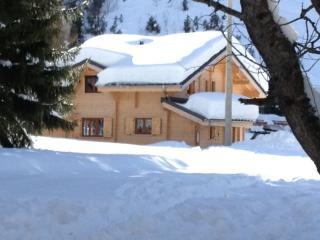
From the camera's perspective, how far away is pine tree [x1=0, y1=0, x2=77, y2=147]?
15852mm

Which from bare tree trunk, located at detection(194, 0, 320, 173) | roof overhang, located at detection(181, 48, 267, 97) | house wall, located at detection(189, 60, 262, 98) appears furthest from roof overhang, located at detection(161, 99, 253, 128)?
bare tree trunk, located at detection(194, 0, 320, 173)

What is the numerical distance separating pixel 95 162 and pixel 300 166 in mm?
5277

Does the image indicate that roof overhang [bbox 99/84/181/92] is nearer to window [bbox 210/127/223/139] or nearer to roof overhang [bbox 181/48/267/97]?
roof overhang [bbox 181/48/267/97]

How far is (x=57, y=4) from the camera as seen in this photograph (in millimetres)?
16859

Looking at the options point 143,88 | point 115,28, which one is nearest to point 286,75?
point 143,88

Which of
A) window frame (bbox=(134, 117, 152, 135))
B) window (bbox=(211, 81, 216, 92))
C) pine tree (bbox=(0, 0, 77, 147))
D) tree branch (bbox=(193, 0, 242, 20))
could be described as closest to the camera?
tree branch (bbox=(193, 0, 242, 20))

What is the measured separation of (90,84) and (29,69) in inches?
854

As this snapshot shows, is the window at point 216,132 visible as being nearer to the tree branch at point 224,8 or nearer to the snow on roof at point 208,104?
the snow on roof at point 208,104

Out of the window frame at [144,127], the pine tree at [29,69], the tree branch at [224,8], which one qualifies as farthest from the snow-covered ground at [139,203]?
the window frame at [144,127]

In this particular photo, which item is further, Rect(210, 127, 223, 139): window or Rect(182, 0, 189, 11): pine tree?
Rect(182, 0, 189, 11): pine tree

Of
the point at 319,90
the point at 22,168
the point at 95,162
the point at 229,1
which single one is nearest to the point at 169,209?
the point at 319,90

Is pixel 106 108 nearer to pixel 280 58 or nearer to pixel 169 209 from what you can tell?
pixel 169 209

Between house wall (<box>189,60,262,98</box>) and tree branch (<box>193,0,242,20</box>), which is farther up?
house wall (<box>189,60,262,98</box>)

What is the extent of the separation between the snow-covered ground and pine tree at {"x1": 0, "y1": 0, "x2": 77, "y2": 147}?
2.81 meters
